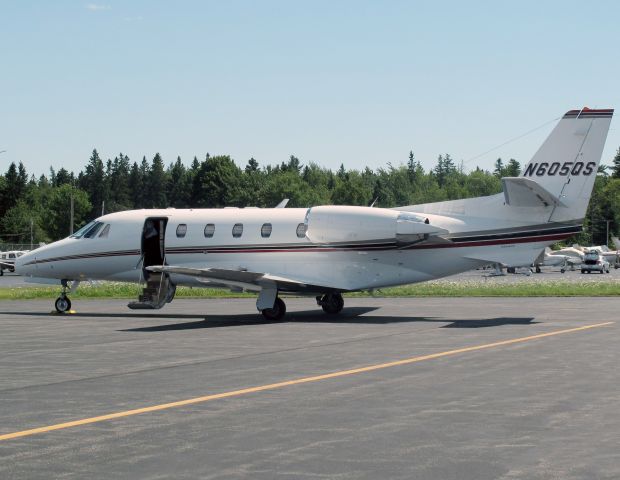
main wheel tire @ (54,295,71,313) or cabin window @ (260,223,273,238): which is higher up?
cabin window @ (260,223,273,238)

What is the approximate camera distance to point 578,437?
9984mm

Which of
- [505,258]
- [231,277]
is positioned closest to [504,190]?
[505,258]

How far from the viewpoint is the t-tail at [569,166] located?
27969 millimetres

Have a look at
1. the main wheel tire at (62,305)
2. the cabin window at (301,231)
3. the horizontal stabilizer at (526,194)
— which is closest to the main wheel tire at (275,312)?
the cabin window at (301,231)

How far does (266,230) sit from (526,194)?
8.13 metres

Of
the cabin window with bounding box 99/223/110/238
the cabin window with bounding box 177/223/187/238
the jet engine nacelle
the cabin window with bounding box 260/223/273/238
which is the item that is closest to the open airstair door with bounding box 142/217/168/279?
the cabin window with bounding box 177/223/187/238

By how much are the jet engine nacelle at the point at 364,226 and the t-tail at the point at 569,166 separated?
276cm

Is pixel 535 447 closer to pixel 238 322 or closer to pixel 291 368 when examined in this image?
pixel 291 368

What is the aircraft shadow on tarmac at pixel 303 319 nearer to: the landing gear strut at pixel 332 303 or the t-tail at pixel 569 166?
the landing gear strut at pixel 332 303

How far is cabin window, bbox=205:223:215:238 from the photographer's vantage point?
31.6 meters

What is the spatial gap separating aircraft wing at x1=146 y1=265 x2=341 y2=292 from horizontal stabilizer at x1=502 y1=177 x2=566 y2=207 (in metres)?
5.97

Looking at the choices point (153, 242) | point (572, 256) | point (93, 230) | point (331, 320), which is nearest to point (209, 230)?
point (153, 242)

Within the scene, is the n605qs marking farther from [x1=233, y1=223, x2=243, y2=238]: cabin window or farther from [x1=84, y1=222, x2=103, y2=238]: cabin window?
[x1=84, y1=222, x2=103, y2=238]: cabin window

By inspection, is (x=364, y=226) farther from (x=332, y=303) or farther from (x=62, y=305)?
(x=62, y=305)
